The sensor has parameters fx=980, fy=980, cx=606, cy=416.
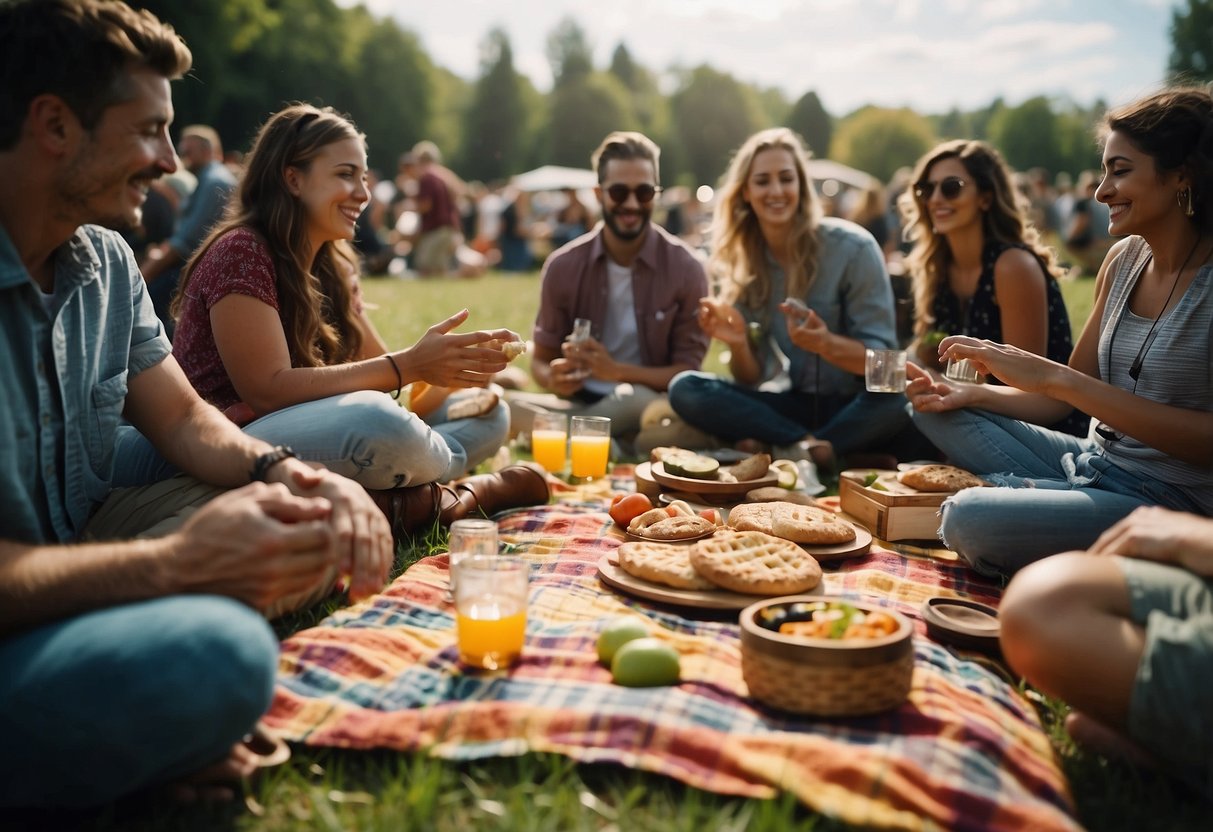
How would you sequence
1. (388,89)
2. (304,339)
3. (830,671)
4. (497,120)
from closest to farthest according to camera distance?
(830,671) < (304,339) < (388,89) < (497,120)

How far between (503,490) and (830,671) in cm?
260

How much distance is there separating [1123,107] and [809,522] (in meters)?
1.98

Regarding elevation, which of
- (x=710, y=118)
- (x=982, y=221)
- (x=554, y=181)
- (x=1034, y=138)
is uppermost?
(x=710, y=118)

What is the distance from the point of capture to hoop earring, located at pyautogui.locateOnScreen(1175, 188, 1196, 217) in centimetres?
355

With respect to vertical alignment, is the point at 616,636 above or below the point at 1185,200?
below

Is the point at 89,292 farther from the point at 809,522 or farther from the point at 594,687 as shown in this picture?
the point at 809,522

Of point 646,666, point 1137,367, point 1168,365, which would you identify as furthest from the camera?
point 1137,367

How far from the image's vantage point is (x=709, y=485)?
472 centimetres

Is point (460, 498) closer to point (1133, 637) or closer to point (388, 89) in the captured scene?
point (1133, 637)

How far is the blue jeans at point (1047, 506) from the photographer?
141 inches

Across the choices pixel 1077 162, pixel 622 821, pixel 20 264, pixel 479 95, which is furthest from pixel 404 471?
pixel 1077 162

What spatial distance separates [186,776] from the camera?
93.8 inches

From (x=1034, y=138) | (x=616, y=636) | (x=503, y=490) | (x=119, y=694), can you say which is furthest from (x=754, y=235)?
(x=1034, y=138)

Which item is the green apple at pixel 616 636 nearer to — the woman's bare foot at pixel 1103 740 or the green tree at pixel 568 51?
the woman's bare foot at pixel 1103 740
